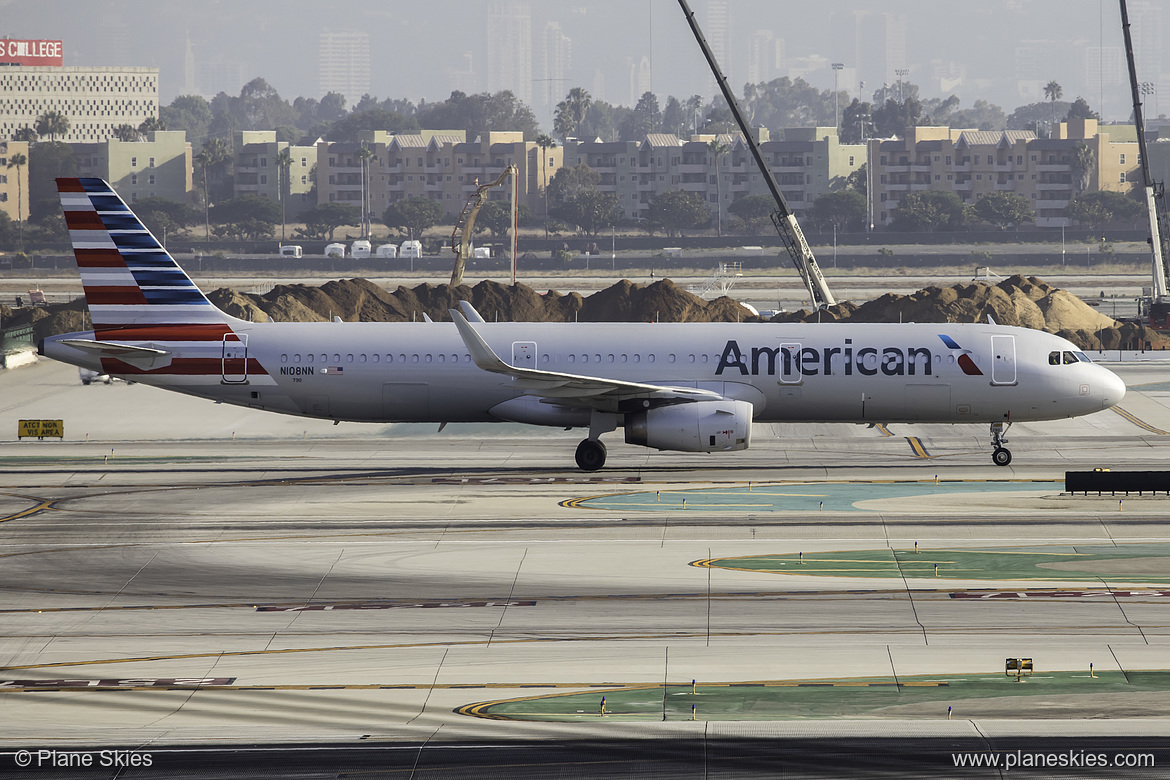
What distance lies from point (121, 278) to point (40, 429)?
10717 mm

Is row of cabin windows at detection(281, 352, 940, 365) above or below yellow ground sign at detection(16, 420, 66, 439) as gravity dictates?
above

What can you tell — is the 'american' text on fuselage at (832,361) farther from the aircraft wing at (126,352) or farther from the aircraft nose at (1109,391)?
the aircraft wing at (126,352)

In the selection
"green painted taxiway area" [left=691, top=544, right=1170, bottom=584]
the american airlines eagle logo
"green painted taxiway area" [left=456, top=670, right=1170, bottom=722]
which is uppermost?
the american airlines eagle logo

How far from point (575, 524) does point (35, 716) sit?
1560cm

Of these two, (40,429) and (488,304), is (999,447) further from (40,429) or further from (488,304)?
(488,304)

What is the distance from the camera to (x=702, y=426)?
37.9 m

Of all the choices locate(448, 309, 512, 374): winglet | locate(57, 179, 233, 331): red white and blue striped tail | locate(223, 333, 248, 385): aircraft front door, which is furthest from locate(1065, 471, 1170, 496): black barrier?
locate(57, 179, 233, 331): red white and blue striped tail

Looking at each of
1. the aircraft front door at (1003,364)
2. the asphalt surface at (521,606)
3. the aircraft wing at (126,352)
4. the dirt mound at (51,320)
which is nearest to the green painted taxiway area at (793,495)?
the asphalt surface at (521,606)

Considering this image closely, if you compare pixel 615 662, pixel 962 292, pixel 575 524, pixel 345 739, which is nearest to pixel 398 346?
pixel 575 524

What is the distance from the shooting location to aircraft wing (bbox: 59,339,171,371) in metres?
39.8

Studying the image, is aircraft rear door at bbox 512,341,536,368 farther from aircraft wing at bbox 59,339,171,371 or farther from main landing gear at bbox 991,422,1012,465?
main landing gear at bbox 991,422,1012,465

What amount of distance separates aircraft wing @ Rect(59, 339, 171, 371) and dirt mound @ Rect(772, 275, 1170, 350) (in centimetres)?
4822

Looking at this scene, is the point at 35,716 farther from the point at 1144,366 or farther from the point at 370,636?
the point at 1144,366

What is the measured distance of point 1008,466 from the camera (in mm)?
40906
